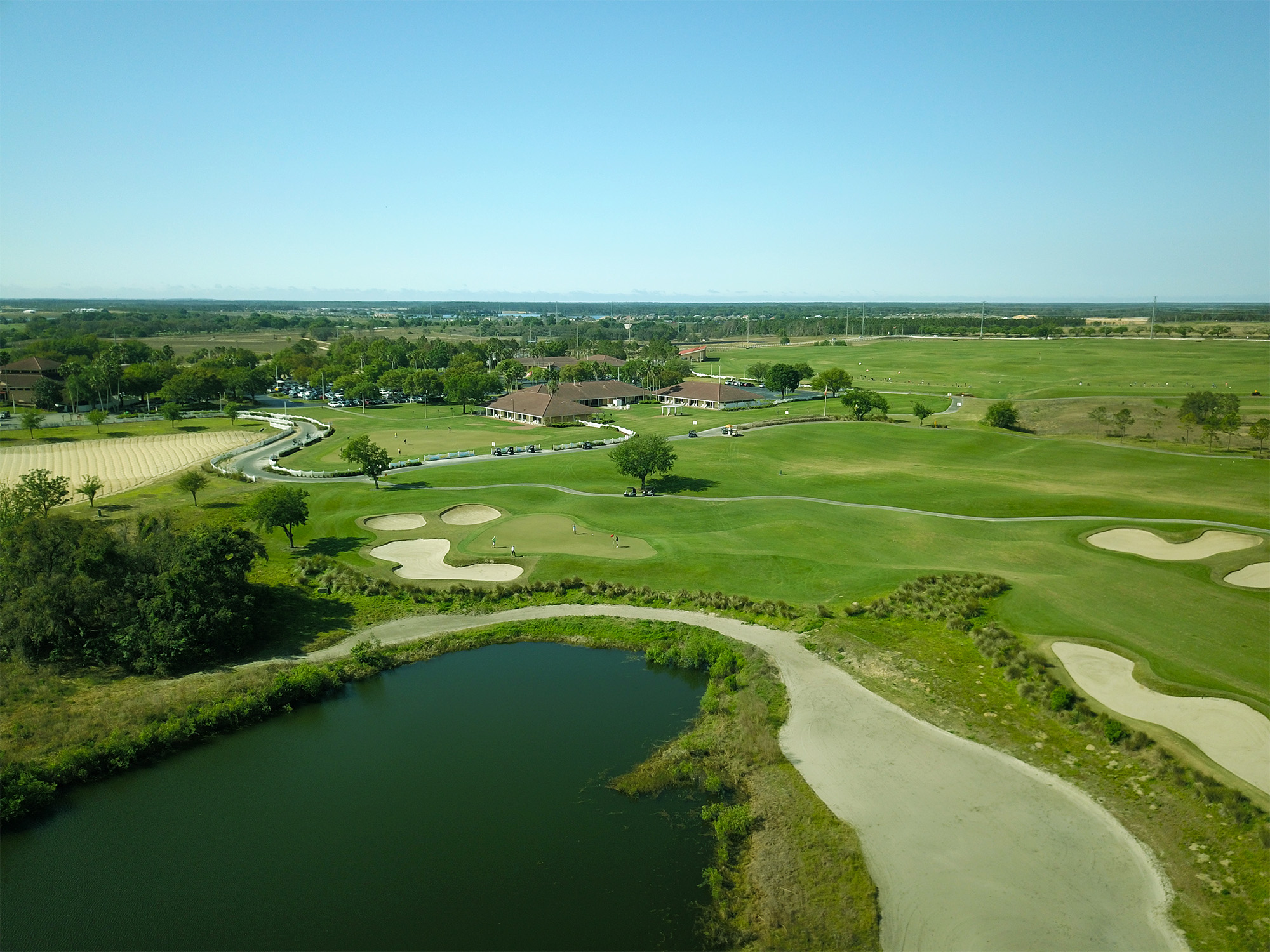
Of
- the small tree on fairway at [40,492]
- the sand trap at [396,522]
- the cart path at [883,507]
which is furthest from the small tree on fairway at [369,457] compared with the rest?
the small tree on fairway at [40,492]

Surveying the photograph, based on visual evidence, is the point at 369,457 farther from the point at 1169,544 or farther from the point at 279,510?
the point at 1169,544

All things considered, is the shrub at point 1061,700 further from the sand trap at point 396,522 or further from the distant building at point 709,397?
the distant building at point 709,397

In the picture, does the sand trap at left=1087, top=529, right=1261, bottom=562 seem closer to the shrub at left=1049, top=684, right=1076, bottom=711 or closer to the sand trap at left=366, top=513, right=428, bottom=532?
the shrub at left=1049, top=684, right=1076, bottom=711

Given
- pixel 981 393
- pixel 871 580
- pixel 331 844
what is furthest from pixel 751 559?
pixel 981 393

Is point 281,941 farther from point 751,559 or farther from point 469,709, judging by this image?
point 751,559

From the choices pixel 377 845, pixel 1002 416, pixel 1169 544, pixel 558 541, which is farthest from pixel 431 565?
pixel 1002 416

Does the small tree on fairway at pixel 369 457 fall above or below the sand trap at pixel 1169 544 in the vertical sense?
above
